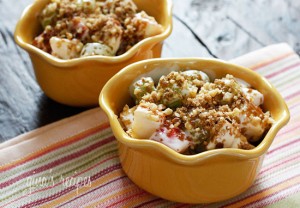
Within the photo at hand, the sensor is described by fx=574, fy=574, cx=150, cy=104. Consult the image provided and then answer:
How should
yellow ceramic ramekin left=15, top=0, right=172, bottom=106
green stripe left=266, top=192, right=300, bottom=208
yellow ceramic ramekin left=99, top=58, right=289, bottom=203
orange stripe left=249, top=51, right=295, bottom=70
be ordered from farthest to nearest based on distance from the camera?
1. orange stripe left=249, top=51, right=295, bottom=70
2. yellow ceramic ramekin left=15, top=0, right=172, bottom=106
3. green stripe left=266, top=192, right=300, bottom=208
4. yellow ceramic ramekin left=99, top=58, right=289, bottom=203

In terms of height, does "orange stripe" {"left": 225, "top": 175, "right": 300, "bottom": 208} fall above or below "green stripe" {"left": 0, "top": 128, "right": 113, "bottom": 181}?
above

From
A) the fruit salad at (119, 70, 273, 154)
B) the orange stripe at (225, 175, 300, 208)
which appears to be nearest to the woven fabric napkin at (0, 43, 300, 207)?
the orange stripe at (225, 175, 300, 208)

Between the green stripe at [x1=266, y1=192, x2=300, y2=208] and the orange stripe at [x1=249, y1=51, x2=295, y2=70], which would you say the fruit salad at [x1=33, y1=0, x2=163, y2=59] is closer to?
the orange stripe at [x1=249, y1=51, x2=295, y2=70]

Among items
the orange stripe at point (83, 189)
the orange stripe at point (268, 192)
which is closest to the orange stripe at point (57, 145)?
the orange stripe at point (83, 189)

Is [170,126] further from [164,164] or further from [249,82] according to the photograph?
[249,82]

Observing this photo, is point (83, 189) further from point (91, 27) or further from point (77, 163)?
point (91, 27)

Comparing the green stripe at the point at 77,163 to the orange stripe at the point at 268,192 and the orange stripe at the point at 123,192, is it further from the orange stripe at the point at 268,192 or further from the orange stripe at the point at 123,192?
the orange stripe at the point at 268,192

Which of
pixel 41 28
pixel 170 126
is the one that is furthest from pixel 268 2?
pixel 170 126
